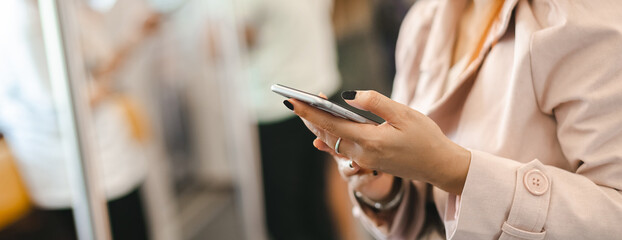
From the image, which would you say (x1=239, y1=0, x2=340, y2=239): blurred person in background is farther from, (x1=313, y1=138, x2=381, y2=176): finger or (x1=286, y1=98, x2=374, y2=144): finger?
(x1=286, y1=98, x2=374, y2=144): finger

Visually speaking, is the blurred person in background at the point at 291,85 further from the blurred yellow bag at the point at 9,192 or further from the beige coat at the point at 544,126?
the beige coat at the point at 544,126

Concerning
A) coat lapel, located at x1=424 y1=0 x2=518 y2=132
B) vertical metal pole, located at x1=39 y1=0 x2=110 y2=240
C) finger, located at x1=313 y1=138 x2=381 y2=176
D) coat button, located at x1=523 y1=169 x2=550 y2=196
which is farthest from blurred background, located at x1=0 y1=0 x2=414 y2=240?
coat button, located at x1=523 y1=169 x2=550 y2=196

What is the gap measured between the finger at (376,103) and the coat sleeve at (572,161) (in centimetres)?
14

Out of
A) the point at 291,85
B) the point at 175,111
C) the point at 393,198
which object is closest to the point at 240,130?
the point at 291,85

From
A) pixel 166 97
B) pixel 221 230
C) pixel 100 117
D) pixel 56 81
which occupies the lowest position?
pixel 221 230

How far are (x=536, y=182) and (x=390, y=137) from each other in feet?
0.72

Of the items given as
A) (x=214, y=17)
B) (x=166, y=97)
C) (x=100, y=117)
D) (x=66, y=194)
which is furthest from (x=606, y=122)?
(x=166, y=97)

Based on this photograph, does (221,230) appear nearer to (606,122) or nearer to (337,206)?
(337,206)

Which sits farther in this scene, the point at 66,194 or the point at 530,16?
the point at 66,194

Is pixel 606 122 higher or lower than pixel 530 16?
lower

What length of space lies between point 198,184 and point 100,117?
5.11 feet

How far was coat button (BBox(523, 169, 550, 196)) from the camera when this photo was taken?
0.59 meters

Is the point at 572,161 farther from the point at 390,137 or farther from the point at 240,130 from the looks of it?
the point at 240,130

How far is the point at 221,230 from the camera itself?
97.5 inches
